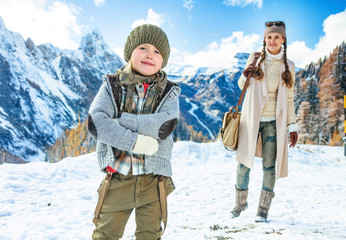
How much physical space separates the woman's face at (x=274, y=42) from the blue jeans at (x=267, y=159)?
0.83 m

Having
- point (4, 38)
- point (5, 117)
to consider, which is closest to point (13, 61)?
point (4, 38)

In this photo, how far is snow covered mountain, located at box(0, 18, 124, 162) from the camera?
93062 mm

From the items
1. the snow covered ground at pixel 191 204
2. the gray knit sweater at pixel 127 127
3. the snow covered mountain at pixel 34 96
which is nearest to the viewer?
the gray knit sweater at pixel 127 127

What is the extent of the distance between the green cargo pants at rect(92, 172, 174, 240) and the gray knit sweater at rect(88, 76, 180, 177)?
0.12 meters

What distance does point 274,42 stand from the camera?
264 cm

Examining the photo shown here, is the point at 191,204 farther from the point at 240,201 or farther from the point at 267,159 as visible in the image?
the point at 267,159

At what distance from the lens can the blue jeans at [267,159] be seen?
8.51 feet

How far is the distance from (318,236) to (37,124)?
124 meters

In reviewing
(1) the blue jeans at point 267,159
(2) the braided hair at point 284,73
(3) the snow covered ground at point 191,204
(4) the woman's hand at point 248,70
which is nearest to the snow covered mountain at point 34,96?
(3) the snow covered ground at point 191,204

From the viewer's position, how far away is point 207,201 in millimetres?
3678

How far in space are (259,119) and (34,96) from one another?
13736 centimetres

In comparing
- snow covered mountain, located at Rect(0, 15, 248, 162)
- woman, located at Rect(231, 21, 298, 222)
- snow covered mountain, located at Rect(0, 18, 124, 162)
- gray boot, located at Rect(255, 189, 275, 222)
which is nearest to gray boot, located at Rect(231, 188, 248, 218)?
woman, located at Rect(231, 21, 298, 222)

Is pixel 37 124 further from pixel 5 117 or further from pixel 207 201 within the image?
pixel 207 201

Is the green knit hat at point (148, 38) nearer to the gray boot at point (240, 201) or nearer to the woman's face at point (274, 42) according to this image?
the woman's face at point (274, 42)
